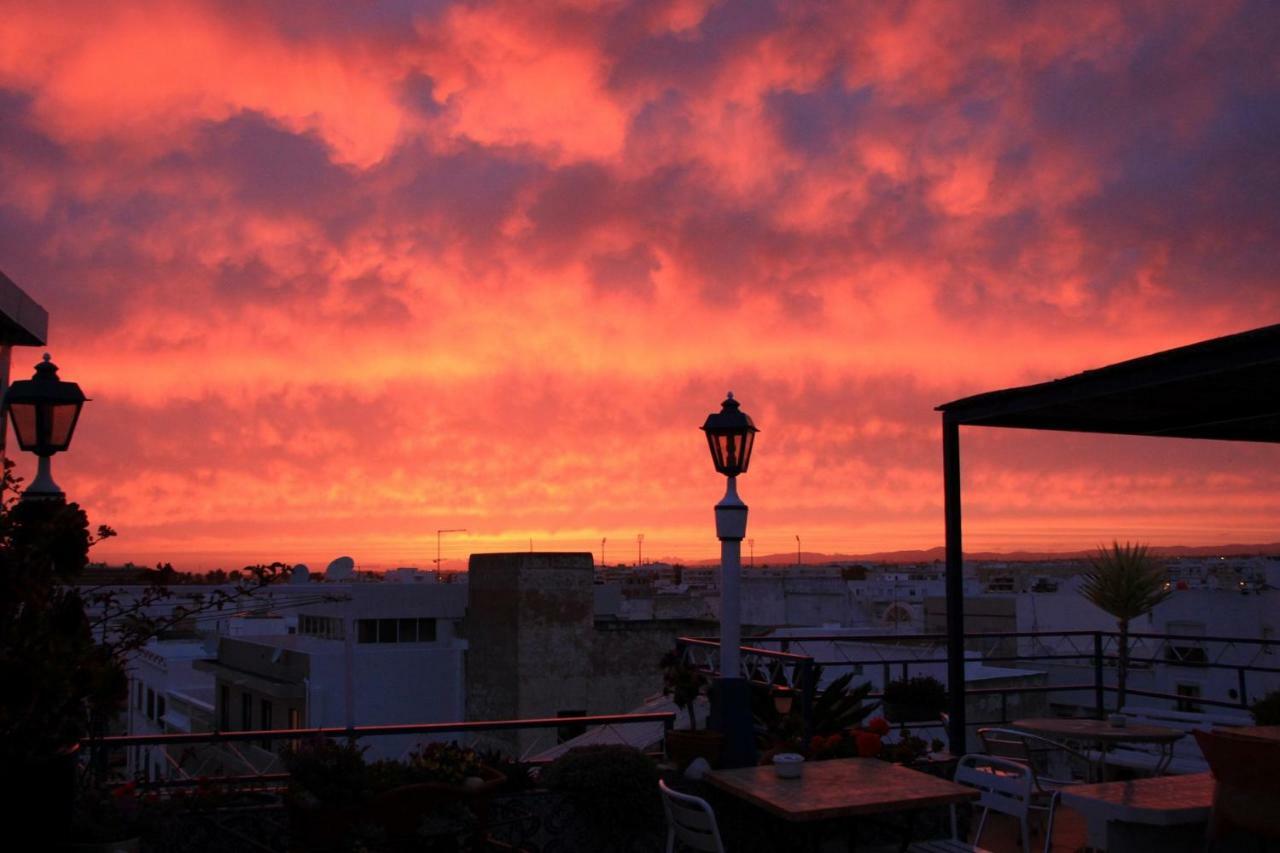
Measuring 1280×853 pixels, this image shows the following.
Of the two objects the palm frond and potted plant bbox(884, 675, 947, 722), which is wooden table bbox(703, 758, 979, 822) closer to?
the palm frond

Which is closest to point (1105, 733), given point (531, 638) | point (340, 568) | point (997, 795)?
point (997, 795)

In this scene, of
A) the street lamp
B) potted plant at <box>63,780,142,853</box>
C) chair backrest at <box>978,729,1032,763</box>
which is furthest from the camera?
chair backrest at <box>978,729,1032,763</box>

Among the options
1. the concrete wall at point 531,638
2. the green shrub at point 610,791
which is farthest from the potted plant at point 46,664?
the concrete wall at point 531,638

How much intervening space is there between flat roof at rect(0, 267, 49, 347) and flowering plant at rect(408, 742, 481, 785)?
4.60 meters

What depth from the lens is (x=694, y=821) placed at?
5.02 meters

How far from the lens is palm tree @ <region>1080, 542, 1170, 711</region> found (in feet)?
39.4

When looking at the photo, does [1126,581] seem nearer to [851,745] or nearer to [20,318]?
[851,745]

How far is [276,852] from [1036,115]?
11268mm

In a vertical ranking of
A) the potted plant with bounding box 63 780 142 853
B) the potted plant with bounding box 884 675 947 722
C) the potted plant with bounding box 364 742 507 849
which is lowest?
the potted plant with bounding box 884 675 947 722

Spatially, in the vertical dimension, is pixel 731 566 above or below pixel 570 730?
above

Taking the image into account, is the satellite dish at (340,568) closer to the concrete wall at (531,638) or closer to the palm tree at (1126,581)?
the concrete wall at (531,638)

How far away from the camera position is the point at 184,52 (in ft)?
33.8

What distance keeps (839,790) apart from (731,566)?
2.18 meters

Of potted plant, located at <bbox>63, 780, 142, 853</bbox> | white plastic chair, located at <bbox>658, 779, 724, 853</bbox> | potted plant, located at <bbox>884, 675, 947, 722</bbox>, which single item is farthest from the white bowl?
potted plant, located at <bbox>884, 675, 947, 722</bbox>
